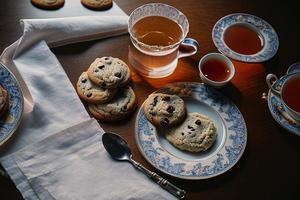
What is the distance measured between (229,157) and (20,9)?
871 mm

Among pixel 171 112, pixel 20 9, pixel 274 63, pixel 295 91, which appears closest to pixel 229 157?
pixel 171 112

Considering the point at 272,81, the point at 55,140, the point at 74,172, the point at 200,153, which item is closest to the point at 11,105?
the point at 55,140

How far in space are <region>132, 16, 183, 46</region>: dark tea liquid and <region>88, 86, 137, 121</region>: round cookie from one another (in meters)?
0.21

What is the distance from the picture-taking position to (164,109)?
1.17 m

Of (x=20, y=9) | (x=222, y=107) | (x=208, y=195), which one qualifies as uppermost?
(x=20, y=9)

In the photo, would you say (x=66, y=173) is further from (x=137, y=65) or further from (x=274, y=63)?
(x=274, y=63)

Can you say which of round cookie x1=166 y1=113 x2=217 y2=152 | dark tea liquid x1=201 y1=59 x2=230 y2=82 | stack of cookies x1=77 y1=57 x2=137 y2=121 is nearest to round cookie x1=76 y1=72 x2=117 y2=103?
stack of cookies x1=77 y1=57 x2=137 y2=121

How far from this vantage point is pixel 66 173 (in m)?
1.08

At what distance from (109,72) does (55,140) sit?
259 millimetres

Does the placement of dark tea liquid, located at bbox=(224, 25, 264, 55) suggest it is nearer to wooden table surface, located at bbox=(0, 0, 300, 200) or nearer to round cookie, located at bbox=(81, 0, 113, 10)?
wooden table surface, located at bbox=(0, 0, 300, 200)

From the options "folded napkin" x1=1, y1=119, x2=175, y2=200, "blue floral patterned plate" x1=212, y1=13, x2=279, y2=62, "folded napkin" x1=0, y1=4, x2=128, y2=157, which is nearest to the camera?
"folded napkin" x1=1, y1=119, x2=175, y2=200

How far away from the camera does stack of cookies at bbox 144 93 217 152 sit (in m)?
1.14

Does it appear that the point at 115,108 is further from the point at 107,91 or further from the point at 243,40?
the point at 243,40

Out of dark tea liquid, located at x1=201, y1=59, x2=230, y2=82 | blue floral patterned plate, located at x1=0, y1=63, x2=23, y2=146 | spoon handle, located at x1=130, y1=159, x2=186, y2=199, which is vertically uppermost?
dark tea liquid, located at x1=201, y1=59, x2=230, y2=82
